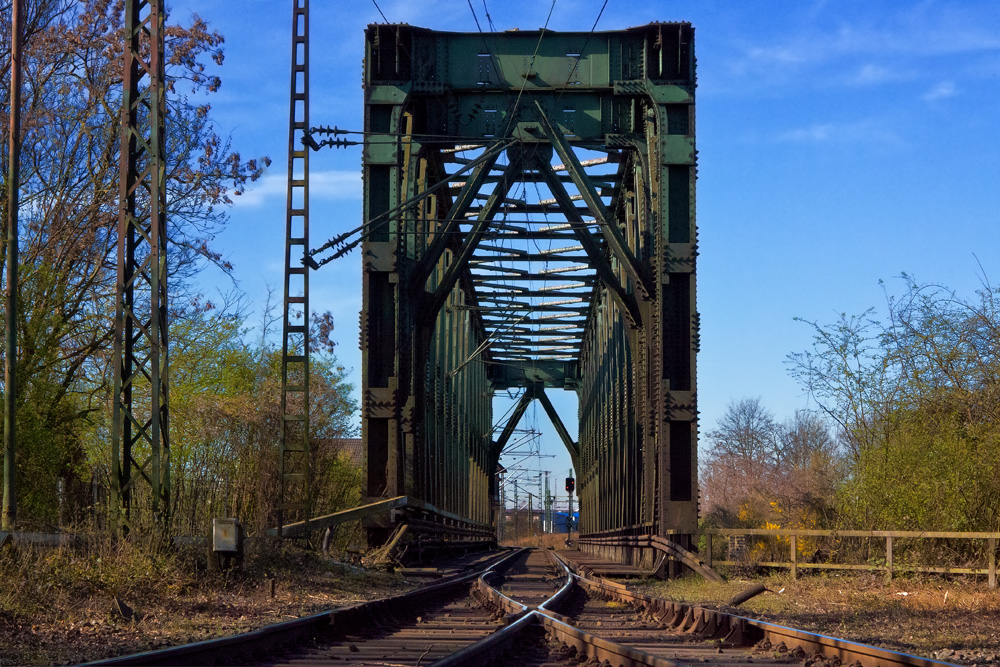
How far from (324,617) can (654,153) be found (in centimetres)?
1240

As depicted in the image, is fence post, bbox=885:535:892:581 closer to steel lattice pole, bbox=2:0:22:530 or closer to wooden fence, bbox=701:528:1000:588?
wooden fence, bbox=701:528:1000:588

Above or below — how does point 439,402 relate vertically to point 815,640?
above

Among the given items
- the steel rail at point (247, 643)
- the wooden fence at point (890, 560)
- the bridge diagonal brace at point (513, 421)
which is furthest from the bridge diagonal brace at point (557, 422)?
the steel rail at point (247, 643)

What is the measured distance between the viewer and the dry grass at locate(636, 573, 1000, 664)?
7.81 meters

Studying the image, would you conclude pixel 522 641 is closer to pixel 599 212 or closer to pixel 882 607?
pixel 882 607

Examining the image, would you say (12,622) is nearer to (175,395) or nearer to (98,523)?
(98,523)

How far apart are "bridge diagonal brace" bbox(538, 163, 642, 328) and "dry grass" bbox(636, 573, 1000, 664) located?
19.2 feet

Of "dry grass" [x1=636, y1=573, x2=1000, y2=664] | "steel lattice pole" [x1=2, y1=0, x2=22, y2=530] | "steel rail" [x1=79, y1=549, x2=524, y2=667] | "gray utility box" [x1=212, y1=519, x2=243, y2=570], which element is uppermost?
"steel lattice pole" [x1=2, y1=0, x2=22, y2=530]

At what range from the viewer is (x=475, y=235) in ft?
68.1

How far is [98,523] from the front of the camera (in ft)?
41.4

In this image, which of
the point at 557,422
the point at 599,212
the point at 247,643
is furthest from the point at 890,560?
the point at 557,422

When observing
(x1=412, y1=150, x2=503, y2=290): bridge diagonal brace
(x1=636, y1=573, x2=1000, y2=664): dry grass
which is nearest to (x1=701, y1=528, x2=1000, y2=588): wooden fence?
(x1=636, y1=573, x2=1000, y2=664): dry grass

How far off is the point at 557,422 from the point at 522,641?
50065 millimetres

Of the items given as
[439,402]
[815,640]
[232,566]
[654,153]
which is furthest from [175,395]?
[815,640]
